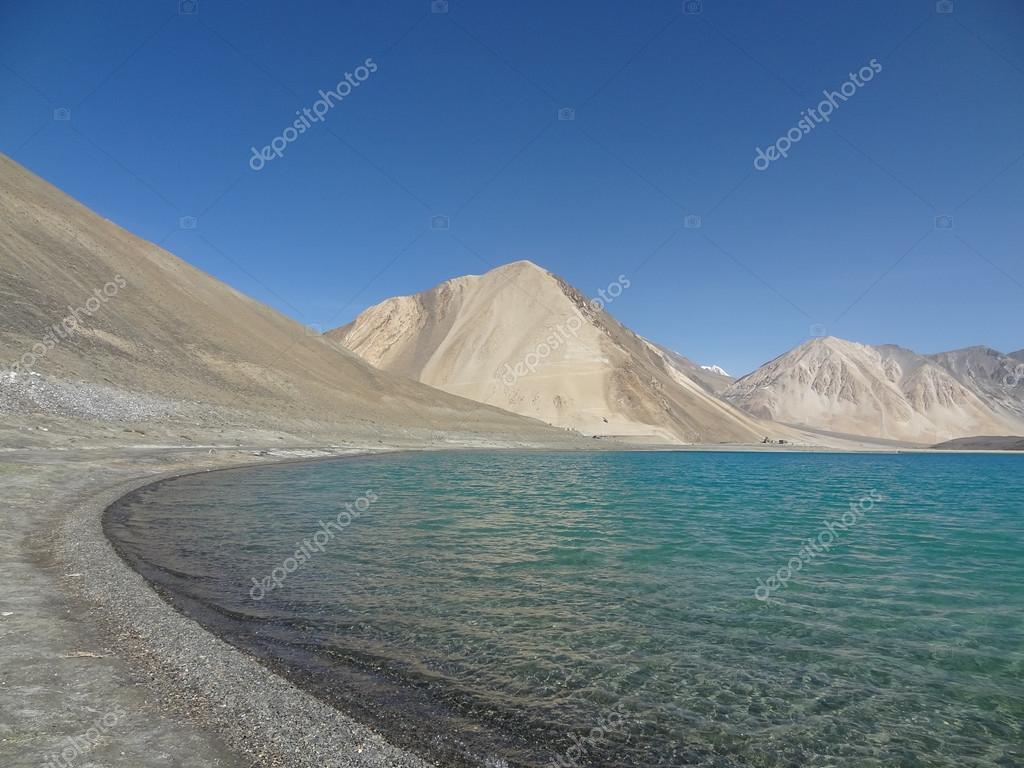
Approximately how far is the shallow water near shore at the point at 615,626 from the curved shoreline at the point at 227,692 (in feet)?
1.33

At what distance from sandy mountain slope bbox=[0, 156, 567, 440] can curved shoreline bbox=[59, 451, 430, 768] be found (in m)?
28.9

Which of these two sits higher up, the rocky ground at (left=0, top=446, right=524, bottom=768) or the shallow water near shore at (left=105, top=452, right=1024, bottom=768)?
the shallow water near shore at (left=105, top=452, right=1024, bottom=768)

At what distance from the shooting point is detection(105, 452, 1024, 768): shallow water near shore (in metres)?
5.74

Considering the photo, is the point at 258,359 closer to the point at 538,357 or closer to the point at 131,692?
the point at 131,692

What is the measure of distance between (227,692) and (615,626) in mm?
5529

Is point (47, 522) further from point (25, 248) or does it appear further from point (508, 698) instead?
point (25, 248)

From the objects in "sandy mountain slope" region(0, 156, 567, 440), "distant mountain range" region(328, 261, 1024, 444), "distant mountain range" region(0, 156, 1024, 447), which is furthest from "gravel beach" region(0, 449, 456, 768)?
"distant mountain range" region(328, 261, 1024, 444)

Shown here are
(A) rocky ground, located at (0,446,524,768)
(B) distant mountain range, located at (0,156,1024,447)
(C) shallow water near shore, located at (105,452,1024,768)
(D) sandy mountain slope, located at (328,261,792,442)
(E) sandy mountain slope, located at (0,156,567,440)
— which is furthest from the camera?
(D) sandy mountain slope, located at (328,261,792,442)

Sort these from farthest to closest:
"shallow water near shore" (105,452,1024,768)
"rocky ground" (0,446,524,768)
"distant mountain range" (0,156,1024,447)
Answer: "distant mountain range" (0,156,1024,447) < "shallow water near shore" (105,452,1024,768) < "rocky ground" (0,446,524,768)

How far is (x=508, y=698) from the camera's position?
6.22 m

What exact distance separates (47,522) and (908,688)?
1598 cm

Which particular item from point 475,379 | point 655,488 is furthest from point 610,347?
point 655,488

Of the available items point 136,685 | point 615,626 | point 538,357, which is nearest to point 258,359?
point 615,626

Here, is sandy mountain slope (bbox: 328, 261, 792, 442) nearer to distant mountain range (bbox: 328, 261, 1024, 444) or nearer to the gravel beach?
distant mountain range (bbox: 328, 261, 1024, 444)
